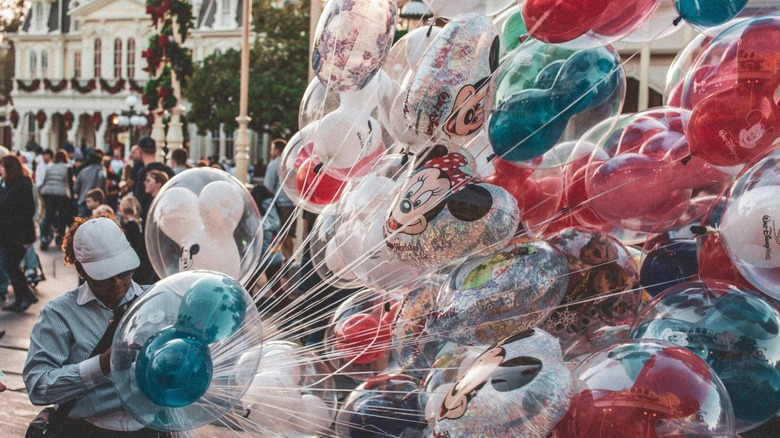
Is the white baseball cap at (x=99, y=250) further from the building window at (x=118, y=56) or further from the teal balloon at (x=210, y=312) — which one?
the building window at (x=118, y=56)

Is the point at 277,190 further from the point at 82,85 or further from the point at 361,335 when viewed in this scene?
the point at 82,85

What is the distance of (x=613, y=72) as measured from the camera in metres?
3.17

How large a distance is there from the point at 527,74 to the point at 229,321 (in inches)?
50.9

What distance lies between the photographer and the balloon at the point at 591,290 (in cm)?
328

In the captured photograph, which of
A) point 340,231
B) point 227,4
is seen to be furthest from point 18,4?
point 340,231

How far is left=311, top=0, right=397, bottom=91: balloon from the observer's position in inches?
135

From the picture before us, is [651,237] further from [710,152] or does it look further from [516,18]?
[516,18]

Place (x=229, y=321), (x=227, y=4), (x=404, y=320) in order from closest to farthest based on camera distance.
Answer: (x=229, y=321)
(x=404, y=320)
(x=227, y=4)

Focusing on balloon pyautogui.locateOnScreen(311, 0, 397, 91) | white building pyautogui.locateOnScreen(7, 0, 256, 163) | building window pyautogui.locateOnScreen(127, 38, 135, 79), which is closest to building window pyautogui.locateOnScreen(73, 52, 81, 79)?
white building pyautogui.locateOnScreen(7, 0, 256, 163)

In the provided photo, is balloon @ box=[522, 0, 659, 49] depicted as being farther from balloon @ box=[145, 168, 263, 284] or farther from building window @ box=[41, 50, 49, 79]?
building window @ box=[41, 50, 49, 79]

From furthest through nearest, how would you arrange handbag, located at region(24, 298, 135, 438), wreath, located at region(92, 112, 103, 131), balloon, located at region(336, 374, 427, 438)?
wreath, located at region(92, 112, 103, 131) → balloon, located at region(336, 374, 427, 438) → handbag, located at region(24, 298, 135, 438)

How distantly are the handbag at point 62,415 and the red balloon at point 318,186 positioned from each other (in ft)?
4.21

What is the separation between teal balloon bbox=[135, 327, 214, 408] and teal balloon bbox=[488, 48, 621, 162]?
1.21 m

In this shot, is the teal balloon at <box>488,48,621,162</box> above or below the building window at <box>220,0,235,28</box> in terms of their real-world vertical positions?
above
